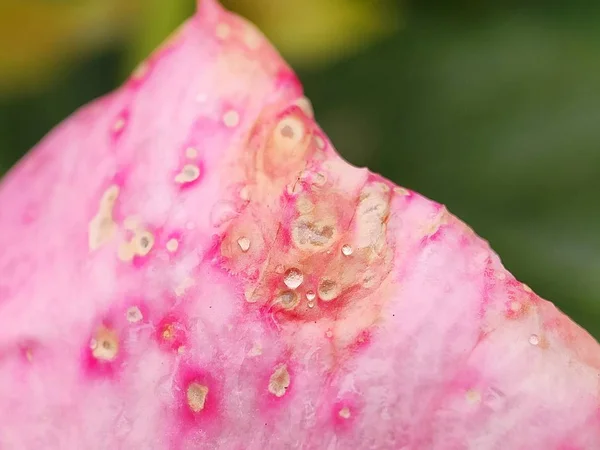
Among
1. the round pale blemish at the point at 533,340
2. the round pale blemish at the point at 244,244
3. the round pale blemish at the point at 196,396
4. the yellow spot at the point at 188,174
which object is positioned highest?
the yellow spot at the point at 188,174

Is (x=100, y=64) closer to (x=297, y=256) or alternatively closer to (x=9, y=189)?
(x=9, y=189)

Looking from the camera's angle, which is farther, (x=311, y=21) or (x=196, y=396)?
(x=311, y=21)

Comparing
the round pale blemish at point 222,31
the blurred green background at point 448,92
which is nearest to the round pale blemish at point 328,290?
the round pale blemish at point 222,31

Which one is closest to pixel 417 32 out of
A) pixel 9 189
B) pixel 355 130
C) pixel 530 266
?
pixel 355 130

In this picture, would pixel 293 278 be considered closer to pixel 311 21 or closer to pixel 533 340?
pixel 533 340

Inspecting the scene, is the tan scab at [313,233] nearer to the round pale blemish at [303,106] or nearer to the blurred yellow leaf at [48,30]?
the round pale blemish at [303,106]

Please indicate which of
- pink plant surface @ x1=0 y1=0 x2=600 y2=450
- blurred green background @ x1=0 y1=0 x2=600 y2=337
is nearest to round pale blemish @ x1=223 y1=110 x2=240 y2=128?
pink plant surface @ x1=0 y1=0 x2=600 y2=450

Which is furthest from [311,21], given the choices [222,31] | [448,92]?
[222,31]

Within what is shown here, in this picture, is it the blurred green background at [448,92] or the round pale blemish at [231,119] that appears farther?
the blurred green background at [448,92]

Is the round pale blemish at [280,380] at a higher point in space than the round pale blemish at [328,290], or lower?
lower
